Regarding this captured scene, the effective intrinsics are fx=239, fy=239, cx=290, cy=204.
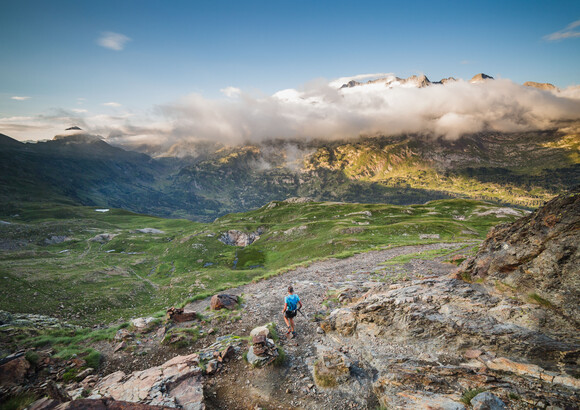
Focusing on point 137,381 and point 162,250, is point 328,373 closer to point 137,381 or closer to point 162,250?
point 137,381

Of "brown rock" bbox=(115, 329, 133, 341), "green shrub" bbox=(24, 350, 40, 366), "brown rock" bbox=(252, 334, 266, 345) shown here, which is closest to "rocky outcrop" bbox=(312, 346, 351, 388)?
"brown rock" bbox=(252, 334, 266, 345)

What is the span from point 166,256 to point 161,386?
62.6m

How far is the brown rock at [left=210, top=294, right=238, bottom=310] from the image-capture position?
2038 centimetres

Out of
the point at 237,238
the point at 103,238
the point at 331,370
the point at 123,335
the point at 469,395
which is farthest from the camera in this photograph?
the point at 103,238

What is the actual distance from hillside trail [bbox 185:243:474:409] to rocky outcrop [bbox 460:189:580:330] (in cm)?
841

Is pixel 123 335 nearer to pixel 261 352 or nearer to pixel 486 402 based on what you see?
pixel 261 352

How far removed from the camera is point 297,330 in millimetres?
16125

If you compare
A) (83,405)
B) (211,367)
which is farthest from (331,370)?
(83,405)

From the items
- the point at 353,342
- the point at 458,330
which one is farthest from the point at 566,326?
the point at 353,342

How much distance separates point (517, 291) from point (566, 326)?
6.91ft

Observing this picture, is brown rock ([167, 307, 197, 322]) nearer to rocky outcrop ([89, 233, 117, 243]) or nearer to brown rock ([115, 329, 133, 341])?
brown rock ([115, 329, 133, 341])

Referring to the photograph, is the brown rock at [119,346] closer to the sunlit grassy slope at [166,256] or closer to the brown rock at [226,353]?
the brown rock at [226,353]

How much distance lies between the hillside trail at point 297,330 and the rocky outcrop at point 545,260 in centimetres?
841

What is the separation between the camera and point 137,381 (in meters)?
11.0
